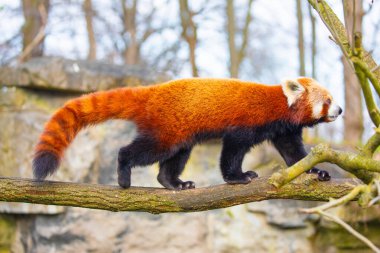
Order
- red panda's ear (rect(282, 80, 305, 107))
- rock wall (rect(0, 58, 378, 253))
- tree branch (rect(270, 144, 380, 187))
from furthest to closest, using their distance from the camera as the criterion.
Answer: rock wall (rect(0, 58, 378, 253)), red panda's ear (rect(282, 80, 305, 107)), tree branch (rect(270, 144, 380, 187))

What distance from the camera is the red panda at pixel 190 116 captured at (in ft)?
11.6

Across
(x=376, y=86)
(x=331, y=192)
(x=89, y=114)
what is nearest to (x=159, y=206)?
(x=89, y=114)

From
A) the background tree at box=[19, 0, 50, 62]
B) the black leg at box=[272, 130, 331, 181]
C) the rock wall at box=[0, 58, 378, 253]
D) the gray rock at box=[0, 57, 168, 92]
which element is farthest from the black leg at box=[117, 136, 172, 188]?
the background tree at box=[19, 0, 50, 62]

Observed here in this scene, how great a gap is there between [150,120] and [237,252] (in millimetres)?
3069

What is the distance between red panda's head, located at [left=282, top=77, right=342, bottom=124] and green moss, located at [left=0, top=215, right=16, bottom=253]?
3.93 metres

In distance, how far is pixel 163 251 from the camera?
6094mm

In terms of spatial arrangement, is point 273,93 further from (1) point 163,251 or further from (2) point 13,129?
(2) point 13,129

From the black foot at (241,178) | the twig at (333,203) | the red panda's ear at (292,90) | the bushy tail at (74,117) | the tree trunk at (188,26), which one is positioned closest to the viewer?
the twig at (333,203)

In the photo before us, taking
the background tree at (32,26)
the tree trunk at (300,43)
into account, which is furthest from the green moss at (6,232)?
the tree trunk at (300,43)

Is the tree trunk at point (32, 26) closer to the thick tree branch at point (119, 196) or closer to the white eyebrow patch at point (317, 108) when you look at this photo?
the thick tree branch at point (119, 196)

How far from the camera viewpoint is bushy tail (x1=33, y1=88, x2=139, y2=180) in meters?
3.20

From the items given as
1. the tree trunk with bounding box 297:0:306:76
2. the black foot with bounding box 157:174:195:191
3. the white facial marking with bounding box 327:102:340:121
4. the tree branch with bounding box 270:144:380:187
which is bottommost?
the black foot with bounding box 157:174:195:191

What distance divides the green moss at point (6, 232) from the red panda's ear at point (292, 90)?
3.93 meters

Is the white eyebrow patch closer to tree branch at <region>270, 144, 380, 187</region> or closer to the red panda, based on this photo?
the red panda
